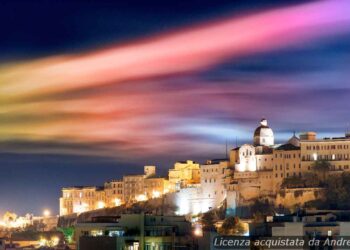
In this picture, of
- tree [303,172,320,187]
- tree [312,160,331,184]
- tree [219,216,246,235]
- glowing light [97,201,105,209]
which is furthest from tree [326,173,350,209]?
glowing light [97,201,105,209]

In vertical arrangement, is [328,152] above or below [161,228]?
above

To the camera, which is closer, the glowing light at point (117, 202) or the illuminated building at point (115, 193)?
the illuminated building at point (115, 193)

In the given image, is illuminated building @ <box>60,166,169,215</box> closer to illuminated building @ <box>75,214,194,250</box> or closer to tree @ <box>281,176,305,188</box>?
tree @ <box>281,176,305,188</box>

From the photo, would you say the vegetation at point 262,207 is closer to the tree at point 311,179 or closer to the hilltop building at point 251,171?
the hilltop building at point 251,171

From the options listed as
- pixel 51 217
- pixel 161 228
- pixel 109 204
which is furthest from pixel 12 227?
pixel 161 228

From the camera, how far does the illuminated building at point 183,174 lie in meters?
108

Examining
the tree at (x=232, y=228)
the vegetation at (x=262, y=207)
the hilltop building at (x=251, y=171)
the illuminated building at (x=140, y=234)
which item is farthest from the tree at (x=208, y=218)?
the illuminated building at (x=140, y=234)

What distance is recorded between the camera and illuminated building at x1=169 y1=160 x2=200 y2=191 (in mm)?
108500

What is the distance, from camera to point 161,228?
40.9 metres

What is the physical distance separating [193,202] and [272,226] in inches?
2471

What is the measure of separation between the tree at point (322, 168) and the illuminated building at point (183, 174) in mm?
19496

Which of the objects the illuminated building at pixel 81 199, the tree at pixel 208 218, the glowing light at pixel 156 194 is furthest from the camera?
the illuminated building at pixel 81 199

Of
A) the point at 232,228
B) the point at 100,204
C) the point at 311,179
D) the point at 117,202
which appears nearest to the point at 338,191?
the point at 311,179

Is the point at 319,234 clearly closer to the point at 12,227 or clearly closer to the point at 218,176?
the point at 218,176
